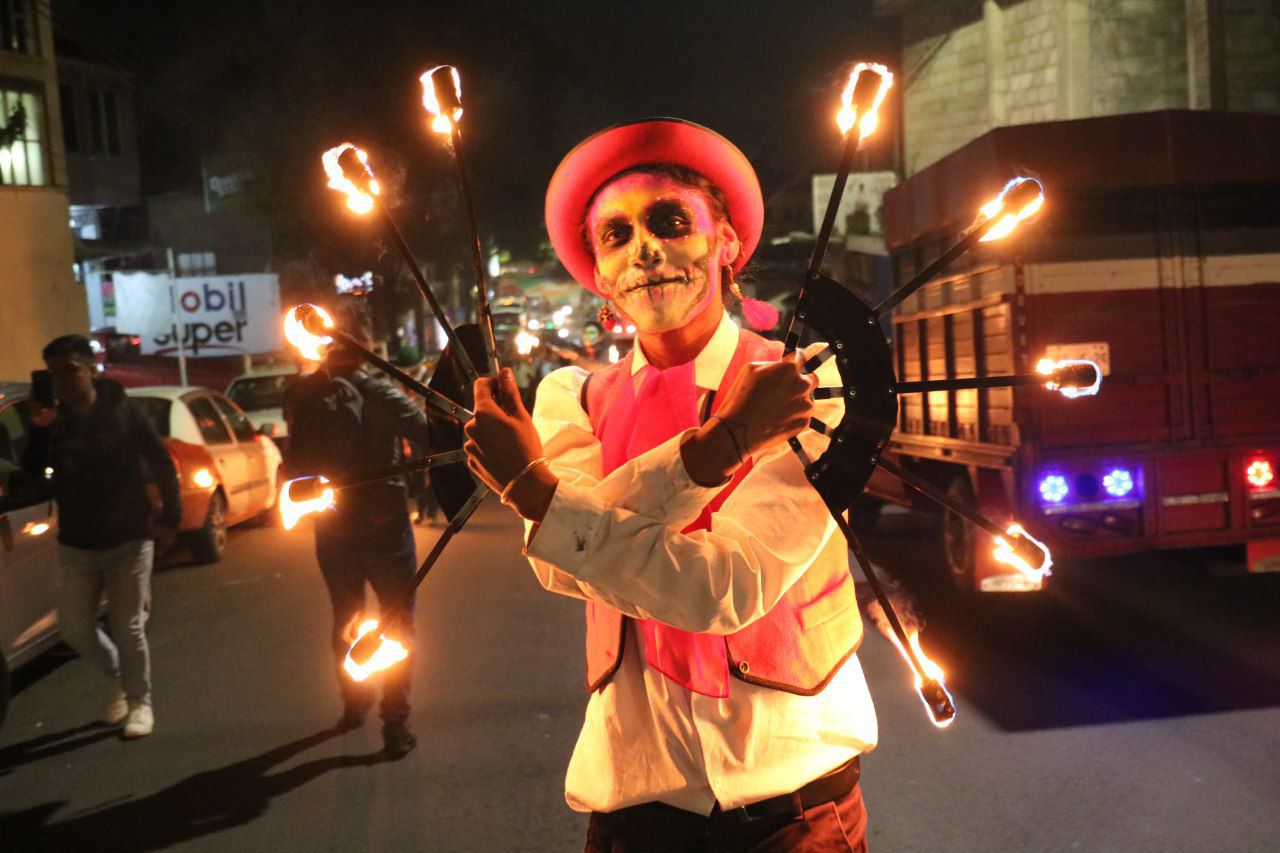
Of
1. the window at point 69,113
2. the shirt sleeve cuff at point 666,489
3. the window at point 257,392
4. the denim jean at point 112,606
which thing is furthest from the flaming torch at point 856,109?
the window at point 69,113

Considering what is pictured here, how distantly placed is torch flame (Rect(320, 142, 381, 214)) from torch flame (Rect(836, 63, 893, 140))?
0.68 meters

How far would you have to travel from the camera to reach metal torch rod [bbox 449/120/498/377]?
1.48 metres

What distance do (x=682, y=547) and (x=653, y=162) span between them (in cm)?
73

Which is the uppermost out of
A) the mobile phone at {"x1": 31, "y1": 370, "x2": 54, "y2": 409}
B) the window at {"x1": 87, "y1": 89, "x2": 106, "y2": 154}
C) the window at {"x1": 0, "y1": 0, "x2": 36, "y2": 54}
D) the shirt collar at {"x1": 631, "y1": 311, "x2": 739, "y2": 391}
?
the window at {"x1": 87, "y1": 89, "x2": 106, "y2": 154}

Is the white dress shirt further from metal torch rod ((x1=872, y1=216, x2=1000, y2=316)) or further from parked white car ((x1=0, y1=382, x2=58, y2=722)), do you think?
parked white car ((x1=0, y1=382, x2=58, y2=722))

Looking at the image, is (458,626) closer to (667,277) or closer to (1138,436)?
(1138,436)

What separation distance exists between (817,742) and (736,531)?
436mm

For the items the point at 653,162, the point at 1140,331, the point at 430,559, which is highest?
the point at 653,162

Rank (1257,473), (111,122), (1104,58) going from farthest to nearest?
(111,122), (1104,58), (1257,473)

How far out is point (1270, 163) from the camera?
6754 millimetres

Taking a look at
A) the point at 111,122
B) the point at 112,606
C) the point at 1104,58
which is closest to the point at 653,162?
the point at 112,606

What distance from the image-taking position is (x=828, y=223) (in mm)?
1445

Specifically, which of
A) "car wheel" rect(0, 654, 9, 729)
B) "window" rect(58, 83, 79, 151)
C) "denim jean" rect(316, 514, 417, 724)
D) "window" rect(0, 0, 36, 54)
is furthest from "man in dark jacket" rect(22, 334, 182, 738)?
"window" rect(58, 83, 79, 151)

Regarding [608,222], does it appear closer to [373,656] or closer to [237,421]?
[373,656]
